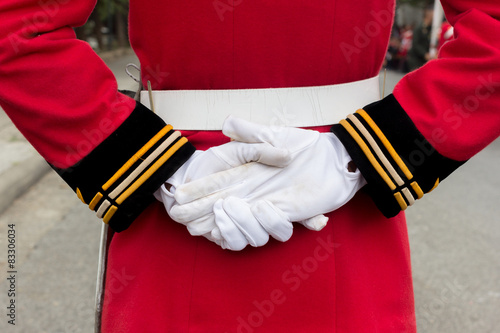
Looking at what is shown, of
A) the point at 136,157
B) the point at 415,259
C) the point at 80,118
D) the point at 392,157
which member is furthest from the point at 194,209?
the point at 415,259

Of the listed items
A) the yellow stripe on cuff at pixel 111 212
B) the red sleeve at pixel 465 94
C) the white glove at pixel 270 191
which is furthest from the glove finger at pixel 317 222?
the yellow stripe on cuff at pixel 111 212

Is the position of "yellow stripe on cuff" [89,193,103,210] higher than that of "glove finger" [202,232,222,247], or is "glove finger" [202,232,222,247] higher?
"yellow stripe on cuff" [89,193,103,210]

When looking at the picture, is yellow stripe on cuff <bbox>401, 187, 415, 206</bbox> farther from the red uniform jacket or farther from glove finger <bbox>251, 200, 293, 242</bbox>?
glove finger <bbox>251, 200, 293, 242</bbox>

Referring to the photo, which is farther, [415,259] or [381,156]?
[415,259]

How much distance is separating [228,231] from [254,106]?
23cm

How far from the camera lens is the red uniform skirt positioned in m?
0.92

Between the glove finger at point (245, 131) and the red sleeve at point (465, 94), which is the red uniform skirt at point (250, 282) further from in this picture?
the red sleeve at point (465, 94)

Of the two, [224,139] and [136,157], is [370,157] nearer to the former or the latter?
[224,139]

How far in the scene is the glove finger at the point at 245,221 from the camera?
842 millimetres

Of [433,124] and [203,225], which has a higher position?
[433,124]

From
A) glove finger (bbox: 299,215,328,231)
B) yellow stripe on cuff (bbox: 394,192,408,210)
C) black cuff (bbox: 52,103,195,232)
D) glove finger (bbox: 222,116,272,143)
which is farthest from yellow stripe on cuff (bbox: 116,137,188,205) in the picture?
yellow stripe on cuff (bbox: 394,192,408,210)

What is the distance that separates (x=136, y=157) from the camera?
89 cm

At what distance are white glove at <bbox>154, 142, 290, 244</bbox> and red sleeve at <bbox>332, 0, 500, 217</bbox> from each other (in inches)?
5.4

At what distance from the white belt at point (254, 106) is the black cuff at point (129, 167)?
5 centimetres
